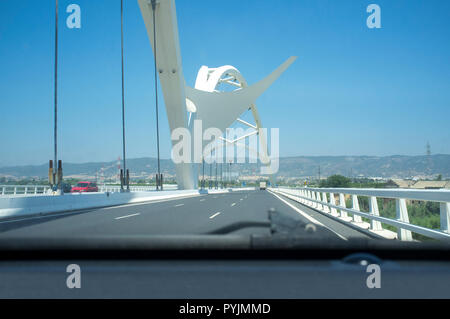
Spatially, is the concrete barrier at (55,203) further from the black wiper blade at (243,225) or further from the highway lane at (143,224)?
the black wiper blade at (243,225)

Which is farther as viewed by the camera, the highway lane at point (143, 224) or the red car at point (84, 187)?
the red car at point (84, 187)

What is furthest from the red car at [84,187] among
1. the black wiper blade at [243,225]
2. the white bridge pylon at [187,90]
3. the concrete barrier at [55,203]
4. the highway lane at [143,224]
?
the black wiper blade at [243,225]

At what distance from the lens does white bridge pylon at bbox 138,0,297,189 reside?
35.9m

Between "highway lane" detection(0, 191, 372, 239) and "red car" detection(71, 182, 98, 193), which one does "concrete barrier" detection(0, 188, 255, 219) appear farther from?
"red car" detection(71, 182, 98, 193)

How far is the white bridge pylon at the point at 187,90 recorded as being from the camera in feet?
118

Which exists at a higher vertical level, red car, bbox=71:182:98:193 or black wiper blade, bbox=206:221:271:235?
black wiper blade, bbox=206:221:271:235

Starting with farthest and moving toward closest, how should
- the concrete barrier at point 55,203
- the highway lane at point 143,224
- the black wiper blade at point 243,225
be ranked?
the concrete barrier at point 55,203, the highway lane at point 143,224, the black wiper blade at point 243,225

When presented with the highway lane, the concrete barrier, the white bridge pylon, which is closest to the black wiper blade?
the highway lane

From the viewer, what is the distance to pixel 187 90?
172ft

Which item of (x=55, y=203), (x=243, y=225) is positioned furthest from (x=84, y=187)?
(x=243, y=225)

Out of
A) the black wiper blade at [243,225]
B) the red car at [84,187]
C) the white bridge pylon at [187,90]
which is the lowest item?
the red car at [84,187]

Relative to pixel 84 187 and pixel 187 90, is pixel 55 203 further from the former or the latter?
pixel 187 90

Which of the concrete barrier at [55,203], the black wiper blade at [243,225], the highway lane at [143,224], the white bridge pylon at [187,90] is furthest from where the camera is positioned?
the white bridge pylon at [187,90]
